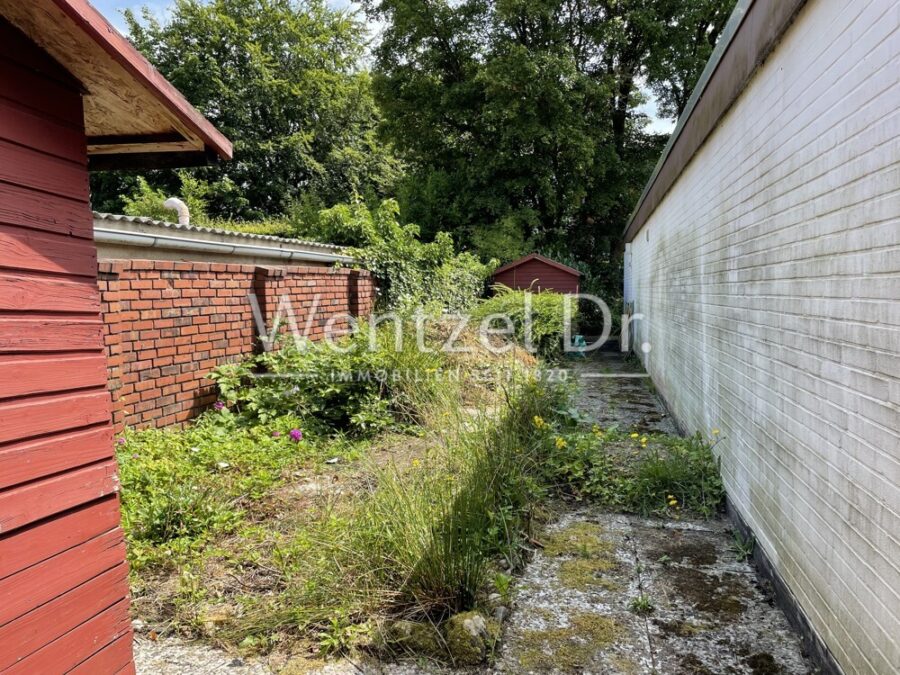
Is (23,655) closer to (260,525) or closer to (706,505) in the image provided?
(260,525)

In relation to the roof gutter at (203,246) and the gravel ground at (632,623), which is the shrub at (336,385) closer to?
the roof gutter at (203,246)

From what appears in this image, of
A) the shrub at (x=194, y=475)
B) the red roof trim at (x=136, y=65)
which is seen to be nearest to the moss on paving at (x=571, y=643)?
the shrub at (x=194, y=475)

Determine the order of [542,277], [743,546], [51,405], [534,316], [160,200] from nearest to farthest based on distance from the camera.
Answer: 1. [51,405]
2. [743,546]
3. [534,316]
4. [542,277]
5. [160,200]

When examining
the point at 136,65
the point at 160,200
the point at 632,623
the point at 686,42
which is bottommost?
the point at 632,623

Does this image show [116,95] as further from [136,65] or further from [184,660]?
[184,660]

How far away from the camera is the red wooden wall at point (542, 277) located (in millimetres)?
13977

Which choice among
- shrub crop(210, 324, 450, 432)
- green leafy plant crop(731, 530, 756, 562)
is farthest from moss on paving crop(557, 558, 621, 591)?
shrub crop(210, 324, 450, 432)

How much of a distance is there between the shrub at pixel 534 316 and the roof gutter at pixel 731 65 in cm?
447

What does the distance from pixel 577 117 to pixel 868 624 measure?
17602 mm

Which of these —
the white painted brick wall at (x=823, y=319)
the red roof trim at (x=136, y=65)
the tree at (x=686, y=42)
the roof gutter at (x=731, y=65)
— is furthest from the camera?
the tree at (x=686, y=42)

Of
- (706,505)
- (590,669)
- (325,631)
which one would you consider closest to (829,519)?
(590,669)

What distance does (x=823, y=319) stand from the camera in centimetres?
216

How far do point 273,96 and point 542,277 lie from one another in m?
17.0

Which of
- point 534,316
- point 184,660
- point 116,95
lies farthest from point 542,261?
point 184,660
